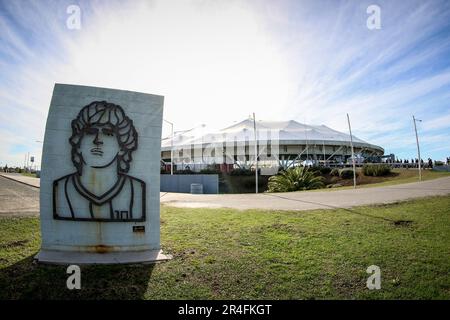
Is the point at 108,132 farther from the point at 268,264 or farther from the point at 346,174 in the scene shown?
the point at 346,174

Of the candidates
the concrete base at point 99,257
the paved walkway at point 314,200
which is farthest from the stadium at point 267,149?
the concrete base at point 99,257

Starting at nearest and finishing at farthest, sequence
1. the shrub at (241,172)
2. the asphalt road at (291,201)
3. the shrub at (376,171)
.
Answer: the asphalt road at (291,201)
the shrub at (376,171)
the shrub at (241,172)

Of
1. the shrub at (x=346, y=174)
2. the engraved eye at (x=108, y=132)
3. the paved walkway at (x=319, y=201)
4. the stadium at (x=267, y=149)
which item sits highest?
the stadium at (x=267, y=149)

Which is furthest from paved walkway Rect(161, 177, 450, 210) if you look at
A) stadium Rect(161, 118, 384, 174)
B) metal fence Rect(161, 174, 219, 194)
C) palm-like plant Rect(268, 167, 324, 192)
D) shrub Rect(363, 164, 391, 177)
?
stadium Rect(161, 118, 384, 174)

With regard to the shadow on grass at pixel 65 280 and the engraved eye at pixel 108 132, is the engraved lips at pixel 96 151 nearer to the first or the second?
the engraved eye at pixel 108 132

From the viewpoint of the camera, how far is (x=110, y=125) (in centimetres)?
626

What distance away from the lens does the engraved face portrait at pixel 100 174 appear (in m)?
6.13

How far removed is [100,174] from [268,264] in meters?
4.06

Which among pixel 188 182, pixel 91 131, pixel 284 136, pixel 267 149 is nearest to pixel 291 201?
pixel 91 131

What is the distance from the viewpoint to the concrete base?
213 inches

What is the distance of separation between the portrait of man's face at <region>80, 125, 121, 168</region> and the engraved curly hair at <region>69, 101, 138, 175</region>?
7 centimetres

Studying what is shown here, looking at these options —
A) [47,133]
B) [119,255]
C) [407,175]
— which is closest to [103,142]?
[47,133]

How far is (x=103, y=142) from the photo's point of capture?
622cm

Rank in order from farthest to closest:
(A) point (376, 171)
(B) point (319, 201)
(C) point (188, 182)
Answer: (A) point (376, 171) → (C) point (188, 182) → (B) point (319, 201)
